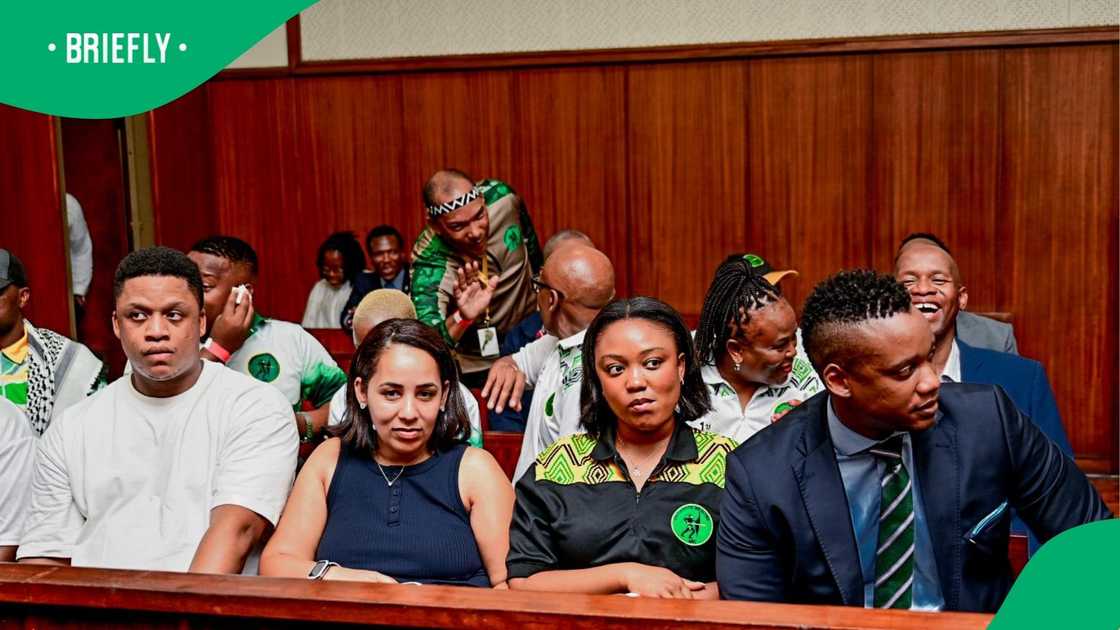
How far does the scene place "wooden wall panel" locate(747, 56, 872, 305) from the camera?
545 centimetres

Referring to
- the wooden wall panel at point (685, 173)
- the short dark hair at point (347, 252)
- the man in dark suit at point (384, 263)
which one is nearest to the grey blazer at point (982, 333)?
the wooden wall panel at point (685, 173)

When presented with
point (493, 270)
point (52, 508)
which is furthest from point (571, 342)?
point (493, 270)

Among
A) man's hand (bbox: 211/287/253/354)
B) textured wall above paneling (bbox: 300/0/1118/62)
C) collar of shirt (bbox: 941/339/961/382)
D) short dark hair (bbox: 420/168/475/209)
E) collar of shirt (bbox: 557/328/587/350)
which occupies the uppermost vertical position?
textured wall above paneling (bbox: 300/0/1118/62)

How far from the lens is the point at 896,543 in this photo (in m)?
1.77

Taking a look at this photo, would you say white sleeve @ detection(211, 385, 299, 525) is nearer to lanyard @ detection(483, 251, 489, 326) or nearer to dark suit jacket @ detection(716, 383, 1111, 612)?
dark suit jacket @ detection(716, 383, 1111, 612)

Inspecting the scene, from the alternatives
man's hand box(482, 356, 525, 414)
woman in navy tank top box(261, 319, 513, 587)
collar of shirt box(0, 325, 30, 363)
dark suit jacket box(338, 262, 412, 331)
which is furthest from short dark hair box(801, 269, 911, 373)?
dark suit jacket box(338, 262, 412, 331)

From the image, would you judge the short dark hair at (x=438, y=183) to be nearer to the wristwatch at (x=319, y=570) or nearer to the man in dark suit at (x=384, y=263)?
the man in dark suit at (x=384, y=263)

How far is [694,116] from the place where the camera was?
18.5 feet

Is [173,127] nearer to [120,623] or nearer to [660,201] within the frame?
[660,201]

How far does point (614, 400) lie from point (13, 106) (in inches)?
162

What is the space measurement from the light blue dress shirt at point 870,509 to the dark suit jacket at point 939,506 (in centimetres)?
1

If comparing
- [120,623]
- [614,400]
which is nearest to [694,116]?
[614,400]

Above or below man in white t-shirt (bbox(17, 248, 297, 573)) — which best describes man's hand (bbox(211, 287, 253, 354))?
above

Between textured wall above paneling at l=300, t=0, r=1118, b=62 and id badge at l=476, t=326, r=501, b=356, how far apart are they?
97.7 inches
